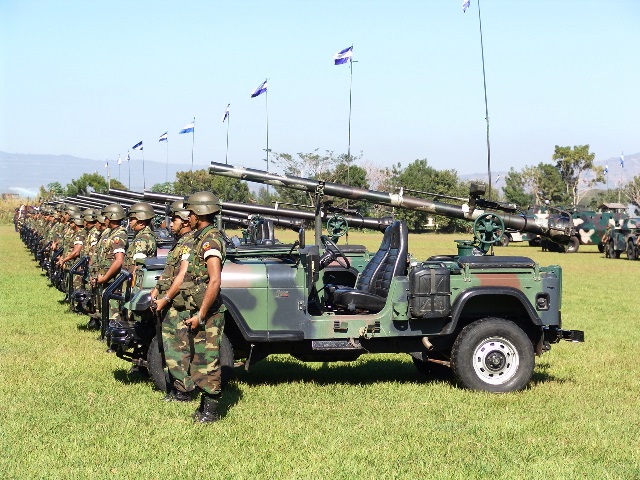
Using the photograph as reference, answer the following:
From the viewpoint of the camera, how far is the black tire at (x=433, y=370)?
34.4 ft

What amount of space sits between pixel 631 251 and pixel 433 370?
28673 millimetres

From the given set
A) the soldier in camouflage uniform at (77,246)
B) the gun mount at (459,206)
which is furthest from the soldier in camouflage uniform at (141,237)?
the soldier in camouflage uniform at (77,246)

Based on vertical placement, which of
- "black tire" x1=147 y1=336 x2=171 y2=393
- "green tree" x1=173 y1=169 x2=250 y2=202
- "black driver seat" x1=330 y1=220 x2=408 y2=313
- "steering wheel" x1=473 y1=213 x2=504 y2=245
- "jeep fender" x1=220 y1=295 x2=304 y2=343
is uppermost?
Answer: "green tree" x1=173 y1=169 x2=250 y2=202

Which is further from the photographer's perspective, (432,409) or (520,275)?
(520,275)

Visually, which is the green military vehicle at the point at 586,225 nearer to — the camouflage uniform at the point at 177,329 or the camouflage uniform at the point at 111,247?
the camouflage uniform at the point at 111,247

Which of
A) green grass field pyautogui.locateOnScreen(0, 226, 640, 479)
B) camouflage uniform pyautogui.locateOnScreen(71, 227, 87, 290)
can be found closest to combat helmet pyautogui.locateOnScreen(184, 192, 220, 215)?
green grass field pyautogui.locateOnScreen(0, 226, 640, 479)

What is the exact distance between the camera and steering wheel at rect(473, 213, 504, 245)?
10.5 m

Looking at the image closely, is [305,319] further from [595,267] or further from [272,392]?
[595,267]

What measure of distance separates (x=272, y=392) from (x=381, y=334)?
3.74 ft

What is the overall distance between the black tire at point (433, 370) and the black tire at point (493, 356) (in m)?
1.01

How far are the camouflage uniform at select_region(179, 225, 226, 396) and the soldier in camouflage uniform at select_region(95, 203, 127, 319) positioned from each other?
471 cm

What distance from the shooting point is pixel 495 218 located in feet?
34.6

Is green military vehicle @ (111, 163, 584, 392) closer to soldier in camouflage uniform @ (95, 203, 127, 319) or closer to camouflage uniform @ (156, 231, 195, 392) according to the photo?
camouflage uniform @ (156, 231, 195, 392)

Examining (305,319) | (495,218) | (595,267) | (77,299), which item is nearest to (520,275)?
(495,218)
